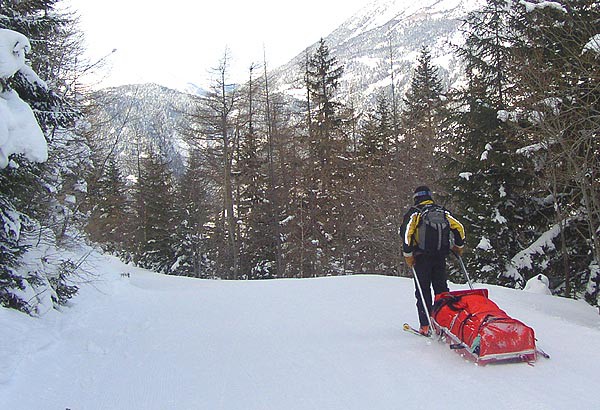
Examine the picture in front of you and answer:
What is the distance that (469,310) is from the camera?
483cm

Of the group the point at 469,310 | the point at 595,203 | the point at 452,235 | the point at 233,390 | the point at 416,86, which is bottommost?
the point at 233,390

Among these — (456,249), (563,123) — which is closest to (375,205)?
(563,123)

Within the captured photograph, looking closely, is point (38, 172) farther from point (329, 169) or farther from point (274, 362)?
point (329, 169)

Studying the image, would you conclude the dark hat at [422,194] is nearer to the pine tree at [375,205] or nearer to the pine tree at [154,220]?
the pine tree at [375,205]

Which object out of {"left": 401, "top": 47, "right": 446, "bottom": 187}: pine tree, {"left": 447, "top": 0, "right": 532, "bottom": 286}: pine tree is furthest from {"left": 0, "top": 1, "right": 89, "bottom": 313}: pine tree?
{"left": 401, "top": 47, "right": 446, "bottom": 187}: pine tree

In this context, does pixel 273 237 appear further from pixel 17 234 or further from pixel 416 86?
pixel 17 234

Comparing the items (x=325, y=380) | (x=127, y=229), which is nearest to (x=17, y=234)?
(x=325, y=380)

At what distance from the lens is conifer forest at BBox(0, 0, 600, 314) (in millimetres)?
7730

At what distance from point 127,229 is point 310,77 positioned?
18.7 meters

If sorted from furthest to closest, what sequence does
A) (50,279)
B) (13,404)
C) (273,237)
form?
(273,237), (50,279), (13,404)

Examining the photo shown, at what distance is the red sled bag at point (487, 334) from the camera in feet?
14.3

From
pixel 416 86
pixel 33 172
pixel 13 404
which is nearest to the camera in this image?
pixel 13 404

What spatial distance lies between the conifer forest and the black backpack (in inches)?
159

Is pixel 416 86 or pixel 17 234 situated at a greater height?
pixel 416 86
